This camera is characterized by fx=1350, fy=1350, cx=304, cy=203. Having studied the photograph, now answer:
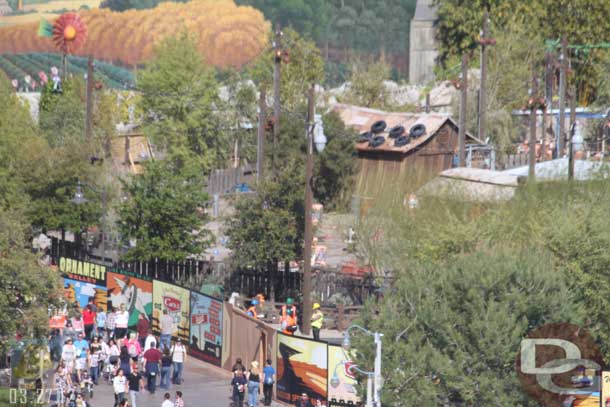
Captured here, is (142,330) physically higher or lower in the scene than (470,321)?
lower

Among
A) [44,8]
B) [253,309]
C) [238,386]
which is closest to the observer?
[238,386]

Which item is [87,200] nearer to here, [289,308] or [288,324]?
[289,308]

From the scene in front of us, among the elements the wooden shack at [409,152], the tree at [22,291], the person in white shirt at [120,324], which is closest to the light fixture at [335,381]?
the tree at [22,291]

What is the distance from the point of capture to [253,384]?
3334 centimetres

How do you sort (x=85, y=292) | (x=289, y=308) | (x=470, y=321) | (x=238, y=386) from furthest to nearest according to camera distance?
(x=85, y=292), (x=289, y=308), (x=238, y=386), (x=470, y=321)

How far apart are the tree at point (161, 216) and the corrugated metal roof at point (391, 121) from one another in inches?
768

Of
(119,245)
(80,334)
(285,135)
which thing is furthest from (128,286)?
(285,135)

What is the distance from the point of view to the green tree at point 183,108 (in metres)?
75.4

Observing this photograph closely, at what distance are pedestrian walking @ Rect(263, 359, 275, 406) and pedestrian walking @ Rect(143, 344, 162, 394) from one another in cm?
287

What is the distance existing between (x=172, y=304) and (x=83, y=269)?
222 inches

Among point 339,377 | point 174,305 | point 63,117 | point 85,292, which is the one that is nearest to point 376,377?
point 339,377

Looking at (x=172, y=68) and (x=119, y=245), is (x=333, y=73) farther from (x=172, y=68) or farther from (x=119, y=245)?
(x=119, y=245)

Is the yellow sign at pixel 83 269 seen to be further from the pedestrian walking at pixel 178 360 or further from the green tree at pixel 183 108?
the green tree at pixel 183 108
